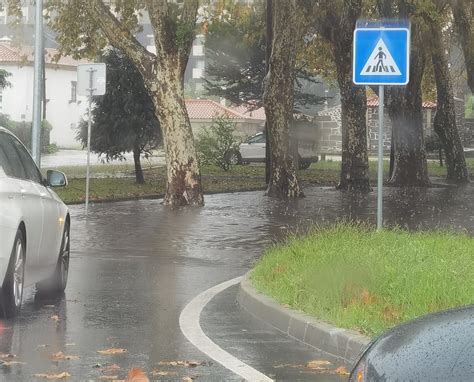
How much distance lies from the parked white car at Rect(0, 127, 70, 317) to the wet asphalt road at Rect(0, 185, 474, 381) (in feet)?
0.83

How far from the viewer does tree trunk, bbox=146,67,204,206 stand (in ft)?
81.9

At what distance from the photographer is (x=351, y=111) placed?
1323 inches

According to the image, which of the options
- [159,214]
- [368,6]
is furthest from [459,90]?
[159,214]

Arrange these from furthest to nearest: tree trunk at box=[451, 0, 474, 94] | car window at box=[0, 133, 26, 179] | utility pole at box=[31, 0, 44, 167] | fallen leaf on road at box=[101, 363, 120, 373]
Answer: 1. tree trunk at box=[451, 0, 474, 94]
2. utility pole at box=[31, 0, 44, 167]
3. car window at box=[0, 133, 26, 179]
4. fallen leaf on road at box=[101, 363, 120, 373]

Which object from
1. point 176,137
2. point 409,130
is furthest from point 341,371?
point 409,130

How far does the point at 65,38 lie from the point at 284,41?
26.6 ft

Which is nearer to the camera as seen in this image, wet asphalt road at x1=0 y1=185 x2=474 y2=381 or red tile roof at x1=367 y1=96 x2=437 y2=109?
wet asphalt road at x1=0 y1=185 x2=474 y2=381

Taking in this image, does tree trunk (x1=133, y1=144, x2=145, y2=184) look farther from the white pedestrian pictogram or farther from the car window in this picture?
the car window

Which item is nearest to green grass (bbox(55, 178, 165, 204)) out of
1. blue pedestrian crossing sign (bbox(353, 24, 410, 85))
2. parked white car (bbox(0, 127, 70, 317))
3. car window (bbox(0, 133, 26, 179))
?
blue pedestrian crossing sign (bbox(353, 24, 410, 85))

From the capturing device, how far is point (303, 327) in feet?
29.2

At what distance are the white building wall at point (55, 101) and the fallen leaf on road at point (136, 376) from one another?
282 feet

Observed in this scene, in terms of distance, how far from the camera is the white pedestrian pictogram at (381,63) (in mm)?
13824

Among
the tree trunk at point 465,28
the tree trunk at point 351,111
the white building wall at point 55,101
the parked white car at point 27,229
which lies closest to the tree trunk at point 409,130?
the tree trunk at point 465,28

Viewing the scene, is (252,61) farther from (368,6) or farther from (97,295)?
(97,295)
